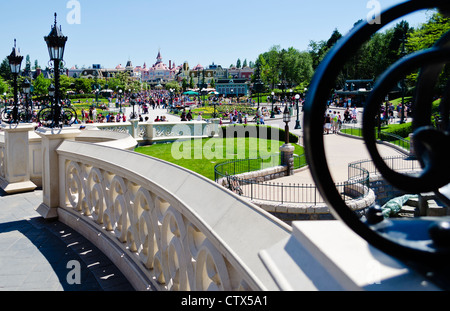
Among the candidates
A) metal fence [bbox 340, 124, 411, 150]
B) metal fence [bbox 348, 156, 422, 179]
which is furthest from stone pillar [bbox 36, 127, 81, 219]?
metal fence [bbox 340, 124, 411, 150]

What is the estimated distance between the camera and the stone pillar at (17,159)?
10.2m

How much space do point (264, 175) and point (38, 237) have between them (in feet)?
40.4

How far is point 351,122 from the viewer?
37375mm

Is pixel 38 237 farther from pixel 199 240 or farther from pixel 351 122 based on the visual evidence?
pixel 351 122

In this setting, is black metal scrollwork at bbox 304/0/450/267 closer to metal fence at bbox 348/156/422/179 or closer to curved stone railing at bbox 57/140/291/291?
curved stone railing at bbox 57/140/291/291

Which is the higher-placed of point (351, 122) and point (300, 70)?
point (300, 70)

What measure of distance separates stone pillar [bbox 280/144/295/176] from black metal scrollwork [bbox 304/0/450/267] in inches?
675

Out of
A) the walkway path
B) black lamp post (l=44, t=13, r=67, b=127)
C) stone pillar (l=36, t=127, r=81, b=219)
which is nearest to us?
stone pillar (l=36, t=127, r=81, b=219)

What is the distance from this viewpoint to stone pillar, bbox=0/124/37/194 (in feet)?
33.6

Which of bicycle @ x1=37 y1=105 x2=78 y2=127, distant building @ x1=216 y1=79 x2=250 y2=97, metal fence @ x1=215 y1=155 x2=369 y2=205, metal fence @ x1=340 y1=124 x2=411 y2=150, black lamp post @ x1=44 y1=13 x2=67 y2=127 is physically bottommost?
metal fence @ x1=215 y1=155 x2=369 y2=205

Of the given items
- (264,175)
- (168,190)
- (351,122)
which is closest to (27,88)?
(264,175)

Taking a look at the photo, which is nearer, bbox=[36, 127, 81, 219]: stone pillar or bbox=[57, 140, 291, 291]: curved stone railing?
bbox=[57, 140, 291, 291]: curved stone railing

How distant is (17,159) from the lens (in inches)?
411

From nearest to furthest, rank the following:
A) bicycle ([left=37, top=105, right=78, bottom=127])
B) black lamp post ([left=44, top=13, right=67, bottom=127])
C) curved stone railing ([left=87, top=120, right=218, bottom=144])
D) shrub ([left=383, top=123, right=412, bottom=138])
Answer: bicycle ([left=37, top=105, right=78, bottom=127]) < black lamp post ([left=44, top=13, right=67, bottom=127]) < curved stone railing ([left=87, top=120, right=218, bottom=144]) < shrub ([left=383, top=123, right=412, bottom=138])
